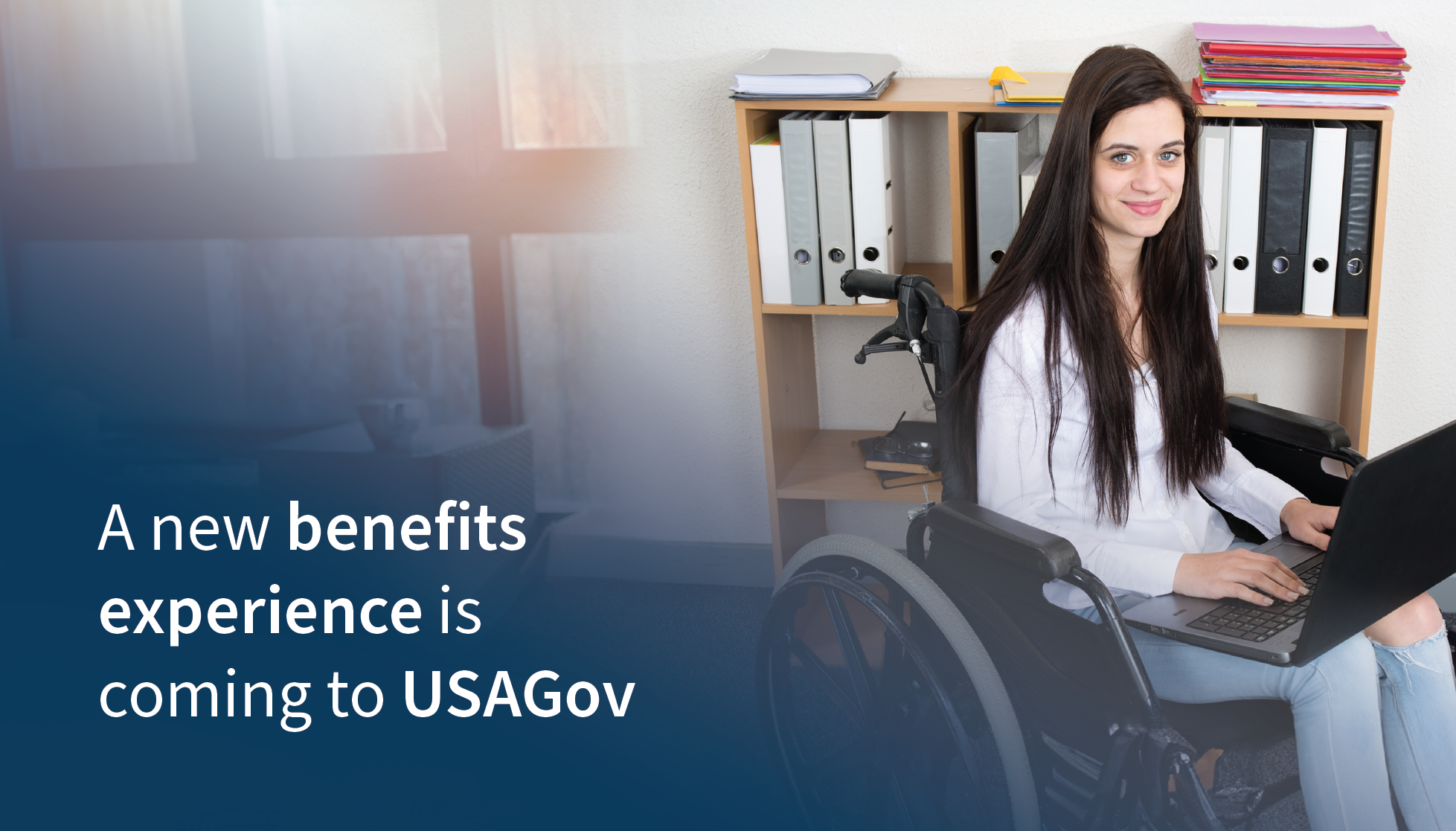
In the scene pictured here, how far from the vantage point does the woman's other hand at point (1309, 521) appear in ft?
4.88

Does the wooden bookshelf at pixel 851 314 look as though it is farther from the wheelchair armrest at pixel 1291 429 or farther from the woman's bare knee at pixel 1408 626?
the woman's bare knee at pixel 1408 626

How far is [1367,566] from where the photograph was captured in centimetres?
116

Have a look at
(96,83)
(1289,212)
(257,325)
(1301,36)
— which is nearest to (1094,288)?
(1289,212)

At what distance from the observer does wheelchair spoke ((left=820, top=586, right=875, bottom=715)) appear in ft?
4.71

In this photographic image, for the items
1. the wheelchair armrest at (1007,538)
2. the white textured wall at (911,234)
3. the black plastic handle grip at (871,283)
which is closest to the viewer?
the wheelchair armrest at (1007,538)

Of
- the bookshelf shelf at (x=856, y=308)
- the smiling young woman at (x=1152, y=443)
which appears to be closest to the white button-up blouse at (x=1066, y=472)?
the smiling young woman at (x=1152, y=443)

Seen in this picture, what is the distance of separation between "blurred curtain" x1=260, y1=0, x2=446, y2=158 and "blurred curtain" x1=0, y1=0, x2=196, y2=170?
341mm

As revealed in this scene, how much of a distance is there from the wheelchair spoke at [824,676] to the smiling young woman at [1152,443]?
292 mm

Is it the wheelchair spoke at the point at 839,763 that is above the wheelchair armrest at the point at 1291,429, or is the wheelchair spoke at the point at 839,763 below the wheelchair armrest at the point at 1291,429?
→ below

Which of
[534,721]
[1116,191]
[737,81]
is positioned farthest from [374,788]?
[1116,191]

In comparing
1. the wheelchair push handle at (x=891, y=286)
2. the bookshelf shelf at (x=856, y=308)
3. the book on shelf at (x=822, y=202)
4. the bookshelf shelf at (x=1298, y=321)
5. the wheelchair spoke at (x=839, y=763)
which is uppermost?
the book on shelf at (x=822, y=202)

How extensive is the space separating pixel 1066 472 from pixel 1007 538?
216 millimetres

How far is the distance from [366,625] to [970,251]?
1518 mm

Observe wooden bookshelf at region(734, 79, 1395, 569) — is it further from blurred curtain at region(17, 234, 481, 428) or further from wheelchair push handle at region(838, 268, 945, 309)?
blurred curtain at region(17, 234, 481, 428)
